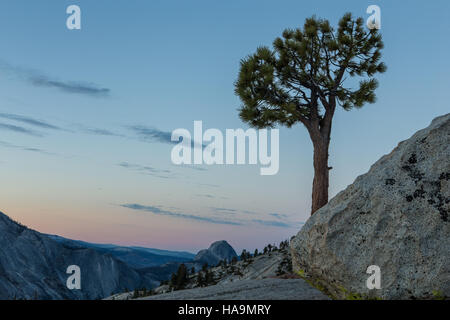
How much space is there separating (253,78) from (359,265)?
1474 centimetres

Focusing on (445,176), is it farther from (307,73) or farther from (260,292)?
(307,73)

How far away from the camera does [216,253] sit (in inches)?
5340

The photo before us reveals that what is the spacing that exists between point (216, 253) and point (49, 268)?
50.7 m

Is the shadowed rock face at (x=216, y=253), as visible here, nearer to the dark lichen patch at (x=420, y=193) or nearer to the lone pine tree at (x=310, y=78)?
the lone pine tree at (x=310, y=78)

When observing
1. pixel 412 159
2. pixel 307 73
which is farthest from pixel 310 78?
pixel 412 159

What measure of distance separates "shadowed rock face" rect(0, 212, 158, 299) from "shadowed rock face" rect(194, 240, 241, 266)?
1709 centimetres

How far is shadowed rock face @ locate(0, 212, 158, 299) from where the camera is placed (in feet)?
316

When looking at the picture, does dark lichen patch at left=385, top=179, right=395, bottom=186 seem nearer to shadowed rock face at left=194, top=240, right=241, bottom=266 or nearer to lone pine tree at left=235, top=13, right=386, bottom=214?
Result: lone pine tree at left=235, top=13, right=386, bottom=214

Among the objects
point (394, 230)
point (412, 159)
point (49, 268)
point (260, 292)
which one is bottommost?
point (49, 268)

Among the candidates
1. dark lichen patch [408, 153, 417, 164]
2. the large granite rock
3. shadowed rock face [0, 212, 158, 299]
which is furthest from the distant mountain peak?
dark lichen patch [408, 153, 417, 164]

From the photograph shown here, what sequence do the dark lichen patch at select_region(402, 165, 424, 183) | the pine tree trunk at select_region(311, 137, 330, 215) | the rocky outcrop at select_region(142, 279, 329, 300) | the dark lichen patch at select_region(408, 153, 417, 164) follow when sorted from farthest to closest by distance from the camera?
the pine tree trunk at select_region(311, 137, 330, 215) < the rocky outcrop at select_region(142, 279, 329, 300) < the dark lichen patch at select_region(408, 153, 417, 164) < the dark lichen patch at select_region(402, 165, 424, 183)

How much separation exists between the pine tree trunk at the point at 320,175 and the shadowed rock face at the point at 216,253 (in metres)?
114
